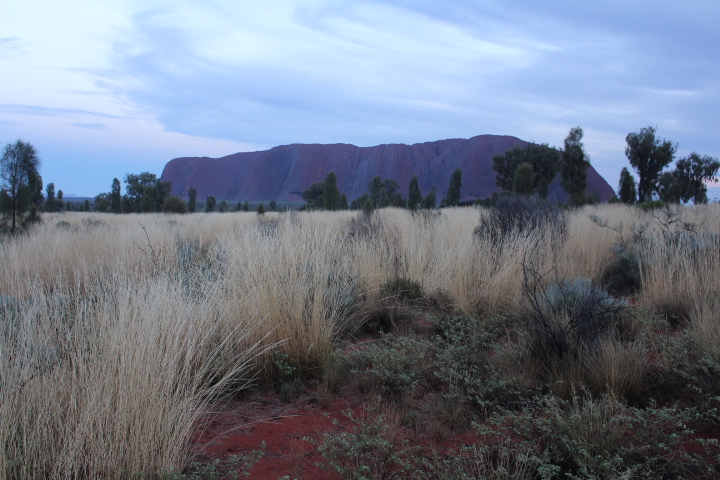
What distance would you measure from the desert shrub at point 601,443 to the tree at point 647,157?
4091cm

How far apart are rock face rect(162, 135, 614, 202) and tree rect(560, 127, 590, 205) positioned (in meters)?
51.7

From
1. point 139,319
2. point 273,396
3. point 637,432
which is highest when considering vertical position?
point 139,319

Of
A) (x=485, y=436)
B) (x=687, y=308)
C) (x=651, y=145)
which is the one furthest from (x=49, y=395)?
(x=651, y=145)

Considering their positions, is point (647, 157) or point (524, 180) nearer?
point (524, 180)

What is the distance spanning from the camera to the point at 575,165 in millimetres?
34344

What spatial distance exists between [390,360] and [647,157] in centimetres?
Result: 4232

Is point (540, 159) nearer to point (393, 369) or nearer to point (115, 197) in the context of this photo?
point (115, 197)

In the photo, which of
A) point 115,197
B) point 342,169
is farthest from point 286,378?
point 342,169

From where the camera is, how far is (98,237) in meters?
10.5

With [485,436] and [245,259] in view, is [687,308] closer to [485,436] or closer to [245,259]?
[485,436]

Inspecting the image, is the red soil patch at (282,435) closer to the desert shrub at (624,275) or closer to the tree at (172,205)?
the desert shrub at (624,275)

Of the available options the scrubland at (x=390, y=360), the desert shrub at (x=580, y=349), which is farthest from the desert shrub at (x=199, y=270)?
the desert shrub at (x=580, y=349)

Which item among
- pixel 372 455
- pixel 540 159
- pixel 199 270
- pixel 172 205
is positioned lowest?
pixel 372 455

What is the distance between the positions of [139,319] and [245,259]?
6.71 feet
